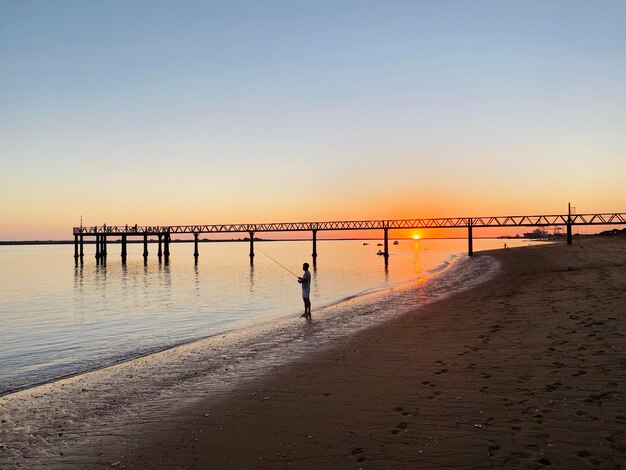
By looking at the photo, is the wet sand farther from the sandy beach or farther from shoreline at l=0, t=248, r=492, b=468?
shoreline at l=0, t=248, r=492, b=468

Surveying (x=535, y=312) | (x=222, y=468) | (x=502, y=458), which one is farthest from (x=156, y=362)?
(x=535, y=312)

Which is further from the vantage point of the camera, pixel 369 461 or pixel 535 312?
pixel 535 312

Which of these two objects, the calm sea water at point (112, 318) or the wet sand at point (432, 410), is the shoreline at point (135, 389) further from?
the calm sea water at point (112, 318)

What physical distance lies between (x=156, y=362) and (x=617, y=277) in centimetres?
2155

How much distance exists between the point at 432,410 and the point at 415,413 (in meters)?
0.27

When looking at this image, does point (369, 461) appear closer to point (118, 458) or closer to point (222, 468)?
point (222, 468)

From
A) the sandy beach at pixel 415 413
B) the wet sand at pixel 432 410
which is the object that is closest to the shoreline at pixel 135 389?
the sandy beach at pixel 415 413

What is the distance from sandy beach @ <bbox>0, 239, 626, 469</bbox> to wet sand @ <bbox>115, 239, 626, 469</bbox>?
0.03 m

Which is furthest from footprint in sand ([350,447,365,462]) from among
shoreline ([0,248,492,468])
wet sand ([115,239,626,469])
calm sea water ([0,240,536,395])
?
calm sea water ([0,240,536,395])

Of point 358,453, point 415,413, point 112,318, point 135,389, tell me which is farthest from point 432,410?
point 112,318

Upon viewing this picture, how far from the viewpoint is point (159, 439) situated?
659cm

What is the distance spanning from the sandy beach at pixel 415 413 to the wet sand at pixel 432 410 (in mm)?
25

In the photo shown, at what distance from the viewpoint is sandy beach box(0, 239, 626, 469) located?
18.0ft

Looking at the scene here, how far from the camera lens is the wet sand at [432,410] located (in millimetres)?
5457
